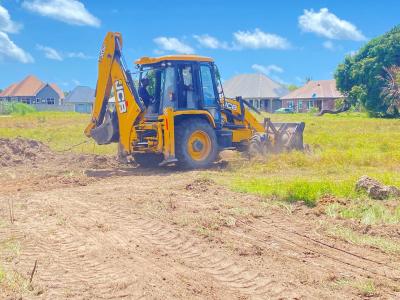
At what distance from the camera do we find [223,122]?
15828 millimetres

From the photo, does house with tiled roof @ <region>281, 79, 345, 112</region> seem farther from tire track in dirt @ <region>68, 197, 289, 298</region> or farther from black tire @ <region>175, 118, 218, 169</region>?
tire track in dirt @ <region>68, 197, 289, 298</region>

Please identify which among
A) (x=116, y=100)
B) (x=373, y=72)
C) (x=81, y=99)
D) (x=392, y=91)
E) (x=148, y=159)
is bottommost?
(x=148, y=159)

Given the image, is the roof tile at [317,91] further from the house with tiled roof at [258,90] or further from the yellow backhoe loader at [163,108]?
the yellow backhoe loader at [163,108]

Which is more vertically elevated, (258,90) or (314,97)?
(258,90)

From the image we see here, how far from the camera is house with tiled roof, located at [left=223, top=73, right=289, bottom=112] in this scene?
76.8m

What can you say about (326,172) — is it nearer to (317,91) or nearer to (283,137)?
(283,137)

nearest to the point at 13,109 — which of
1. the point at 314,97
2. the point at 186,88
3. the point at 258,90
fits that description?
the point at 258,90

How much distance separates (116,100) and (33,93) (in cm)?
8358

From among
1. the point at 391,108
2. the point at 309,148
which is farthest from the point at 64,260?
the point at 391,108

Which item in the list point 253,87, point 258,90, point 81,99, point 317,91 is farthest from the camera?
Answer: point 81,99

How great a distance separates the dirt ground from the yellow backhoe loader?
323cm

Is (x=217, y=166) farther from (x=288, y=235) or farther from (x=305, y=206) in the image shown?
(x=288, y=235)

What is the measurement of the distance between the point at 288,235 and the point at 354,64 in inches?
2000

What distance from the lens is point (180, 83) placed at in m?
14.6
